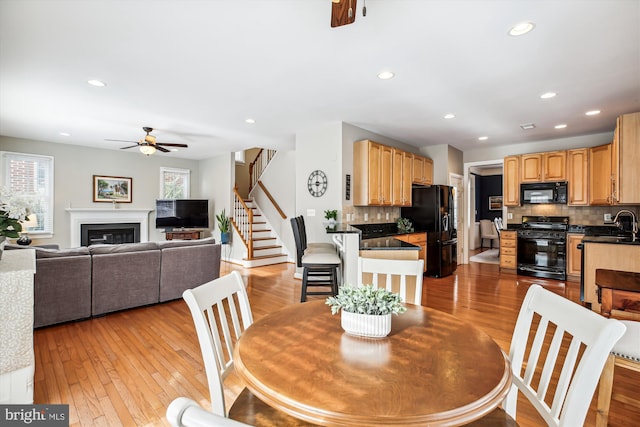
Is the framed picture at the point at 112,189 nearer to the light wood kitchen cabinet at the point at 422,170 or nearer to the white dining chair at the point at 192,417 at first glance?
the light wood kitchen cabinet at the point at 422,170

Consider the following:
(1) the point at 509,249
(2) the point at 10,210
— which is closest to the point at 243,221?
(2) the point at 10,210

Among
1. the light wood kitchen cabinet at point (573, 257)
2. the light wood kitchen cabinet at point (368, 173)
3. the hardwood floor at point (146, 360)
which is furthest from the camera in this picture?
the light wood kitchen cabinet at point (573, 257)

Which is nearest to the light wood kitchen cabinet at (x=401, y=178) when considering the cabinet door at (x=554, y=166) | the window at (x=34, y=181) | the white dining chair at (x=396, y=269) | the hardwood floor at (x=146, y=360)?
the hardwood floor at (x=146, y=360)

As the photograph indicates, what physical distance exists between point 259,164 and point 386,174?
4.74 metres

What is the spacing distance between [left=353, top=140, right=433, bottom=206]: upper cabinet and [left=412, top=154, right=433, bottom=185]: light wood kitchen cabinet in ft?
1.05

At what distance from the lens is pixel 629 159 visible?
361 cm

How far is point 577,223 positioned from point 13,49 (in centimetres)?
833

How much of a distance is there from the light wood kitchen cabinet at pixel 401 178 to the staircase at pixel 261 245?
3185 mm

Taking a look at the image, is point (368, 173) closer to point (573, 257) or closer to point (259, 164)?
point (573, 257)

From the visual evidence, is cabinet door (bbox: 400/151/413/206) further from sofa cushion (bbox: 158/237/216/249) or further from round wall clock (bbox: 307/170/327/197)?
sofa cushion (bbox: 158/237/216/249)

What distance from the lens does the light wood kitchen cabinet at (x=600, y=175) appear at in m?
5.15

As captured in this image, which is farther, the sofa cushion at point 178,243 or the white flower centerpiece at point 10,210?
the sofa cushion at point 178,243

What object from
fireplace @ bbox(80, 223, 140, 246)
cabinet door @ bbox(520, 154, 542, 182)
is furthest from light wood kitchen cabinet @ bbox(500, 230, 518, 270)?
fireplace @ bbox(80, 223, 140, 246)

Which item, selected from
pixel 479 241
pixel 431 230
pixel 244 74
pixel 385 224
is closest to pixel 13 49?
pixel 244 74
